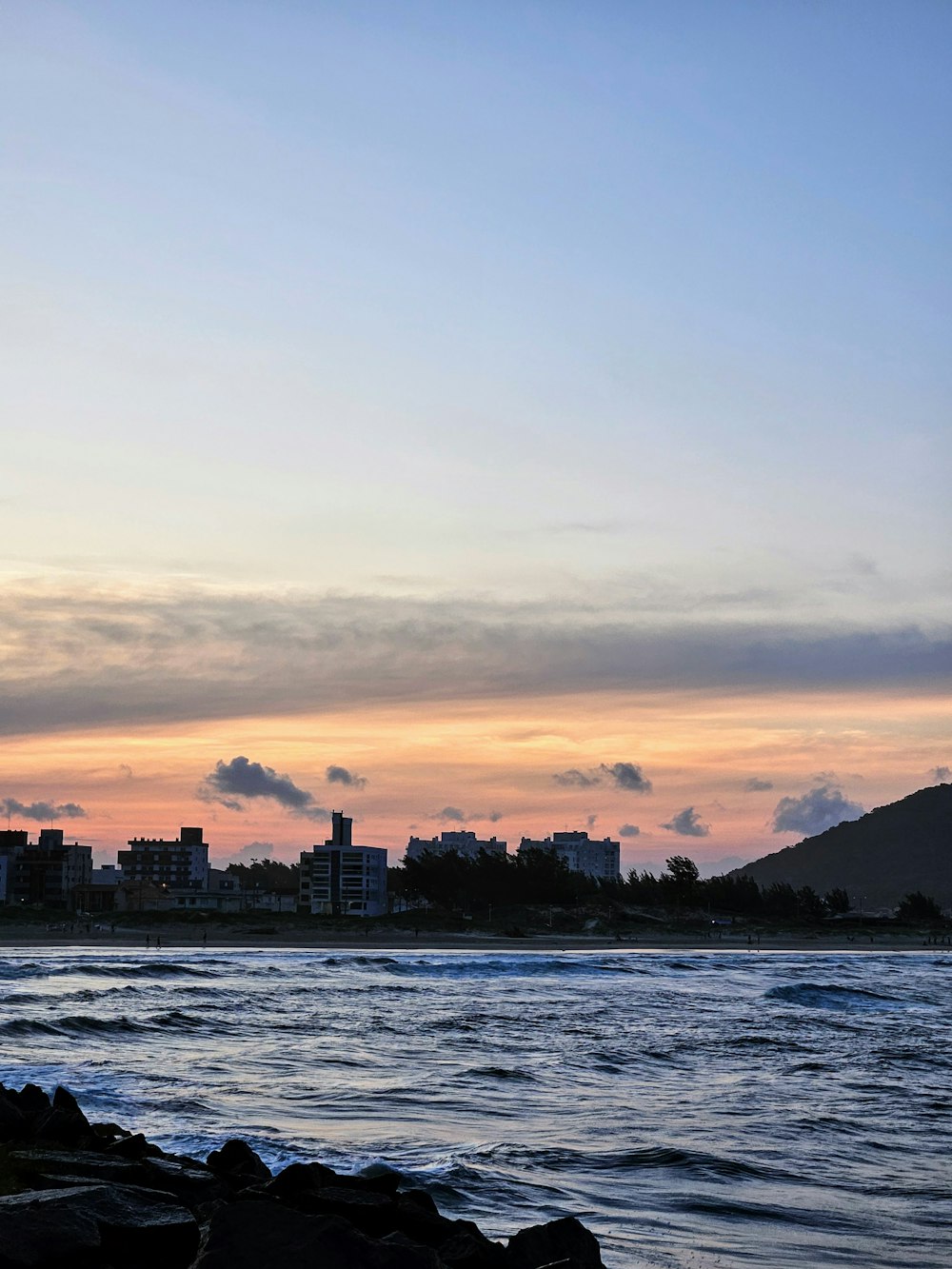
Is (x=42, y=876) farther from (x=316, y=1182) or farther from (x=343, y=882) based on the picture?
(x=316, y=1182)

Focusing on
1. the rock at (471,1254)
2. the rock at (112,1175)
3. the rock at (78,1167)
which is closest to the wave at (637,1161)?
the rock at (112,1175)

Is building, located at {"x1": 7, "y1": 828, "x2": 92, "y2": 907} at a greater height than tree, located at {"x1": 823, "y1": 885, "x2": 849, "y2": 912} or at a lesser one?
greater

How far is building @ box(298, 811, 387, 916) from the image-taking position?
563 feet

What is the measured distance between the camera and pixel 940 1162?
1902 centimetres

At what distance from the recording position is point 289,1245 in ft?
29.2

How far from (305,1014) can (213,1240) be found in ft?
118

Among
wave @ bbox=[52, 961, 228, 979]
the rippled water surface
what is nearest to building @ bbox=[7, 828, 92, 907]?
wave @ bbox=[52, 961, 228, 979]

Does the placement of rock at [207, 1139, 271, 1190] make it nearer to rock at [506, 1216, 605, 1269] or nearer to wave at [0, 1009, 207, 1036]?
rock at [506, 1216, 605, 1269]

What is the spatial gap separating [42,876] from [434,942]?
77.1 metres

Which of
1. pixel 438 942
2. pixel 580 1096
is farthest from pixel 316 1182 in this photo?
pixel 438 942

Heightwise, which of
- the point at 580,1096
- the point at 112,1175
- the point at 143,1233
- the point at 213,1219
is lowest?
the point at 580,1096

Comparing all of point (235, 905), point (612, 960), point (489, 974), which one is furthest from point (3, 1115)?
point (235, 905)

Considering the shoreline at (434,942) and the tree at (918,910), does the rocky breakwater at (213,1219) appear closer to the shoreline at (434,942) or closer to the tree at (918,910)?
the shoreline at (434,942)

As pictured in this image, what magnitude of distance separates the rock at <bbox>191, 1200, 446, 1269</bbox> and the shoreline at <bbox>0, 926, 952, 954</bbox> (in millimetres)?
90986
